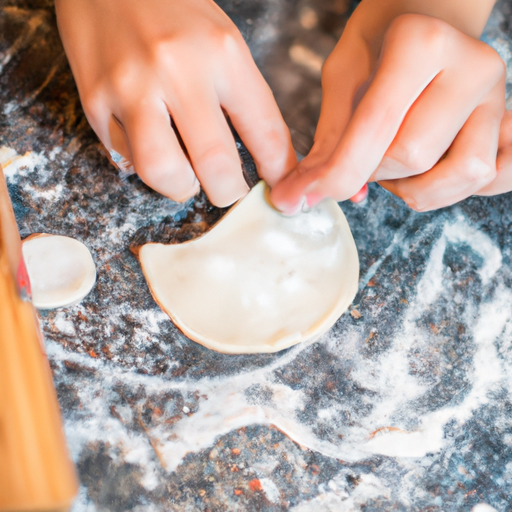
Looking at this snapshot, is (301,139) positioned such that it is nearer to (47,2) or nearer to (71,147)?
(71,147)

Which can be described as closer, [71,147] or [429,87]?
[429,87]

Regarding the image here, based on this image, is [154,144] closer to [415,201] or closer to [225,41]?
[225,41]

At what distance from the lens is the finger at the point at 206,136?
47cm

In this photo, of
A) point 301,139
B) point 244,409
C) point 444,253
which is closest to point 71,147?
point 301,139

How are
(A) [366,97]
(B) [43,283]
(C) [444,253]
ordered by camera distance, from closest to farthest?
(A) [366,97] < (B) [43,283] < (C) [444,253]

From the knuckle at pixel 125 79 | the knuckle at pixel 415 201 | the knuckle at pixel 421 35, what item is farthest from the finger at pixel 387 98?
the knuckle at pixel 125 79

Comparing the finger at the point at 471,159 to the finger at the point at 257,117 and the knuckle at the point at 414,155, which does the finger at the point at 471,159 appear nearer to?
the knuckle at the point at 414,155

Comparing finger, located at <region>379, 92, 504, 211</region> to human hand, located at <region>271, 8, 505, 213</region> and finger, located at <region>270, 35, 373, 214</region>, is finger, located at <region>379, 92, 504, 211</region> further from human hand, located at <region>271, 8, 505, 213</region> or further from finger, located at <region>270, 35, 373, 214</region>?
finger, located at <region>270, 35, 373, 214</region>

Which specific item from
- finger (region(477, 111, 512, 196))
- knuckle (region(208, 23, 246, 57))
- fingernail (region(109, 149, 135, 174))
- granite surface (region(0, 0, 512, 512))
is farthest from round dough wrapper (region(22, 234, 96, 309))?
finger (region(477, 111, 512, 196))

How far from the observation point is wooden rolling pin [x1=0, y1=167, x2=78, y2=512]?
0.27m

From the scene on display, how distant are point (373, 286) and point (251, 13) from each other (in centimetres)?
50

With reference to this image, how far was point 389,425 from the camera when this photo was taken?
23.9 inches

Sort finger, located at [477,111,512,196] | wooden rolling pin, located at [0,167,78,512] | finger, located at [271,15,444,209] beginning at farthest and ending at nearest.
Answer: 1. finger, located at [477,111,512,196]
2. finger, located at [271,15,444,209]
3. wooden rolling pin, located at [0,167,78,512]

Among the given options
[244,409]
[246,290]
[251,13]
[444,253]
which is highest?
[251,13]
